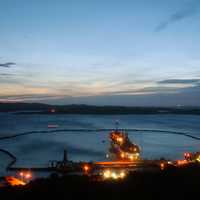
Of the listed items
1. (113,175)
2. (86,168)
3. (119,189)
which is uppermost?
(119,189)

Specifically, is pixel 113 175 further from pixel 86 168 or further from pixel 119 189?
pixel 119 189

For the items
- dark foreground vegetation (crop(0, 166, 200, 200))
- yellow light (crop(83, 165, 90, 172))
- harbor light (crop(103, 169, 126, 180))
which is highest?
dark foreground vegetation (crop(0, 166, 200, 200))

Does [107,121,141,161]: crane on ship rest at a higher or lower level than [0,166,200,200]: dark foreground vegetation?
lower

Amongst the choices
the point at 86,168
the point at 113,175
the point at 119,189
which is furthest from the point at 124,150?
the point at 119,189

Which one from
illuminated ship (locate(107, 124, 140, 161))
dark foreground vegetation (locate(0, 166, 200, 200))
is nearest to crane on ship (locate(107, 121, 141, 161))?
illuminated ship (locate(107, 124, 140, 161))

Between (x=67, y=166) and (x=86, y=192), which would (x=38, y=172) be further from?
(x=86, y=192)

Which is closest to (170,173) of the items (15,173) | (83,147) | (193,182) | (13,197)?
(193,182)

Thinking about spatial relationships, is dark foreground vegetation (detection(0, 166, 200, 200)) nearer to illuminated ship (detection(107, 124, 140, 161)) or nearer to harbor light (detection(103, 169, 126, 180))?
harbor light (detection(103, 169, 126, 180))

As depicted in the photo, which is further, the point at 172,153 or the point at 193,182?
the point at 172,153
